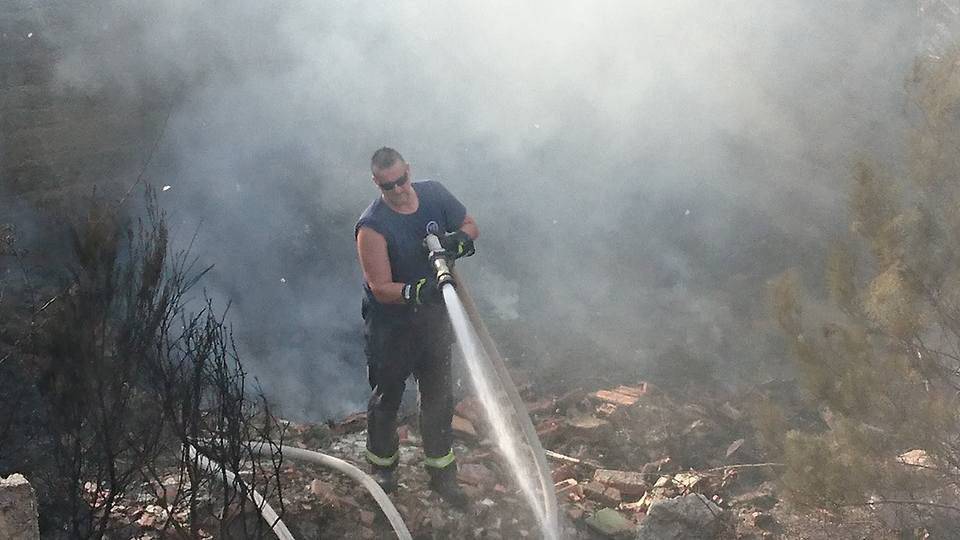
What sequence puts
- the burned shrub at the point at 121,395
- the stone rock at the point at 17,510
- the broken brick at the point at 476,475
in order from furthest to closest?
the broken brick at the point at 476,475 < the burned shrub at the point at 121,395 < the stone rock at the point at 17,510

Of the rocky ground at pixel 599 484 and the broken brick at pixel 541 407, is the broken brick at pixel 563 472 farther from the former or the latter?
the broken brick at pixel 541 407

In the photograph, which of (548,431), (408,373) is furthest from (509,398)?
(548,431)

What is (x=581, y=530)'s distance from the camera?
463 centimetres

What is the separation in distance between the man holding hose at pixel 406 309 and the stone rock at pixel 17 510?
1.92 m

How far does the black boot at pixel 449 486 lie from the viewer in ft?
15.3

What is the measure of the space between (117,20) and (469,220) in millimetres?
6167

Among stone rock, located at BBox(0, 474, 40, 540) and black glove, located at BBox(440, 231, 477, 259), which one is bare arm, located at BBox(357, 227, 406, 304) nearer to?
black glove, located at BBox(440, 231, 477, 259)

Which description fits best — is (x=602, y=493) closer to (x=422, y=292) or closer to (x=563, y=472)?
(x=563, y=472)

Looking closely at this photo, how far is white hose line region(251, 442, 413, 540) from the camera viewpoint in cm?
418

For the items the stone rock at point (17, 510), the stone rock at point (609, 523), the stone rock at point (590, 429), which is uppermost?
the stone rock at point (17, 510)

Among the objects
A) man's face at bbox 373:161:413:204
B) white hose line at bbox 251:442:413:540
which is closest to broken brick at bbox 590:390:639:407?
white hose line at bbox 251:442:413:540

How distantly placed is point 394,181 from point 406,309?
27.6 inches

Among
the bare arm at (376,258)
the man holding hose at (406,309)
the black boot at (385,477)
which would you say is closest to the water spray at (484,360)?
the man holding hose at (406,309)

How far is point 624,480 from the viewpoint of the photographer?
5.05 m
